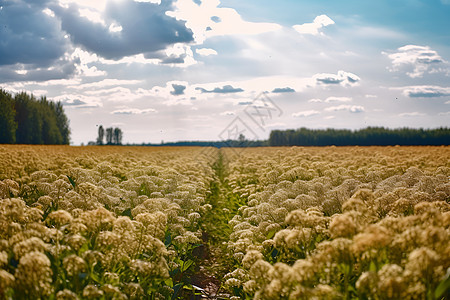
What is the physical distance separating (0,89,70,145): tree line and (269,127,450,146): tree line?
69391mm

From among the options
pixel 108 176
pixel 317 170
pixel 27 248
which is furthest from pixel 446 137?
pixel 27 248

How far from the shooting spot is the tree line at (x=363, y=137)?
3809 inches

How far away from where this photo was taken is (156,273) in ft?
16.9

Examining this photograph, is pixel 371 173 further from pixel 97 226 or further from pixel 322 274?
pixel 97 226

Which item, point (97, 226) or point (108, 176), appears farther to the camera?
point (108, 176)

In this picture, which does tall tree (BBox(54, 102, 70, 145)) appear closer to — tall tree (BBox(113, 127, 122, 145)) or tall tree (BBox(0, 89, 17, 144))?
tall tree (BBox(113, 127, 122, 145))

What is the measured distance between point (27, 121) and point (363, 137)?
93.3 metres

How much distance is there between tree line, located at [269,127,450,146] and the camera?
96.8m

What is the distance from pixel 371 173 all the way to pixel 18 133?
102728 mm

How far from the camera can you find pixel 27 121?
97312 millimetres

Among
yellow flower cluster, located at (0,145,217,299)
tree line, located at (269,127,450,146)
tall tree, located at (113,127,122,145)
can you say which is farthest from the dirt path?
tall tree, located at (113,127,122,145)

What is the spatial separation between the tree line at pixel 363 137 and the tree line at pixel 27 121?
69391mm

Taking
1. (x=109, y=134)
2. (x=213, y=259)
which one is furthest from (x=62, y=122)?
(x=213, y=259)

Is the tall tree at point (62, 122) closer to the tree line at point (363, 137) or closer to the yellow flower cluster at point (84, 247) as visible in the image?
the tree line at point (363, 137)
